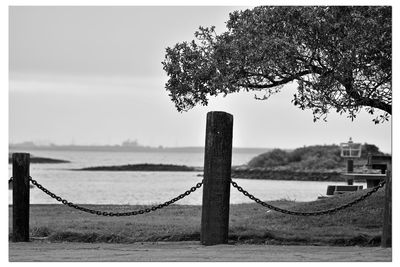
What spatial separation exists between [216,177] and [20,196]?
128 inches

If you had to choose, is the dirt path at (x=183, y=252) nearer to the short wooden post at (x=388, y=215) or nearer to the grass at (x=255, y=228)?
the short wooden post at (x=388, y=215)

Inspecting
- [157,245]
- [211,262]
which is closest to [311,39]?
[157,245]

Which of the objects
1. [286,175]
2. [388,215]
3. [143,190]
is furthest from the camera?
[286,175]

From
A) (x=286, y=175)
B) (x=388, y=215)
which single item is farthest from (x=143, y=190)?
(x=388, y=215)

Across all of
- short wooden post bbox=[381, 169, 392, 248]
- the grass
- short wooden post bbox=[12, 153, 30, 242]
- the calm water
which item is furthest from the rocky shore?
short wooden post bbox=[12, 153, 30, 242]

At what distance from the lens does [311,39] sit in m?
15.0

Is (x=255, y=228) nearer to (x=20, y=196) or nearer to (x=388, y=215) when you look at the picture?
(x=388, y=215)

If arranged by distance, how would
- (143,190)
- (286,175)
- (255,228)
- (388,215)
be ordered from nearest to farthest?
(388,215) → (255,228) → (143,190) → (286,175)

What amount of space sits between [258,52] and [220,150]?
10.8 ft

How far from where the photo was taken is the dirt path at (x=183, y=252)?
36.3ft

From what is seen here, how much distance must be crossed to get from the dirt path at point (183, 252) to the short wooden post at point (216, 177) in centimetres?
30

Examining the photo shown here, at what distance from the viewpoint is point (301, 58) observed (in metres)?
15.4

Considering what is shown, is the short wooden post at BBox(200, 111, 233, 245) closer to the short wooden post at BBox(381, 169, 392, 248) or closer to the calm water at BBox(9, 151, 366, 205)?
the short wooden post at BBox(381, 169, 392, 248)

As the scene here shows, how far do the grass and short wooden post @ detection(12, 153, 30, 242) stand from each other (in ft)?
2.32
